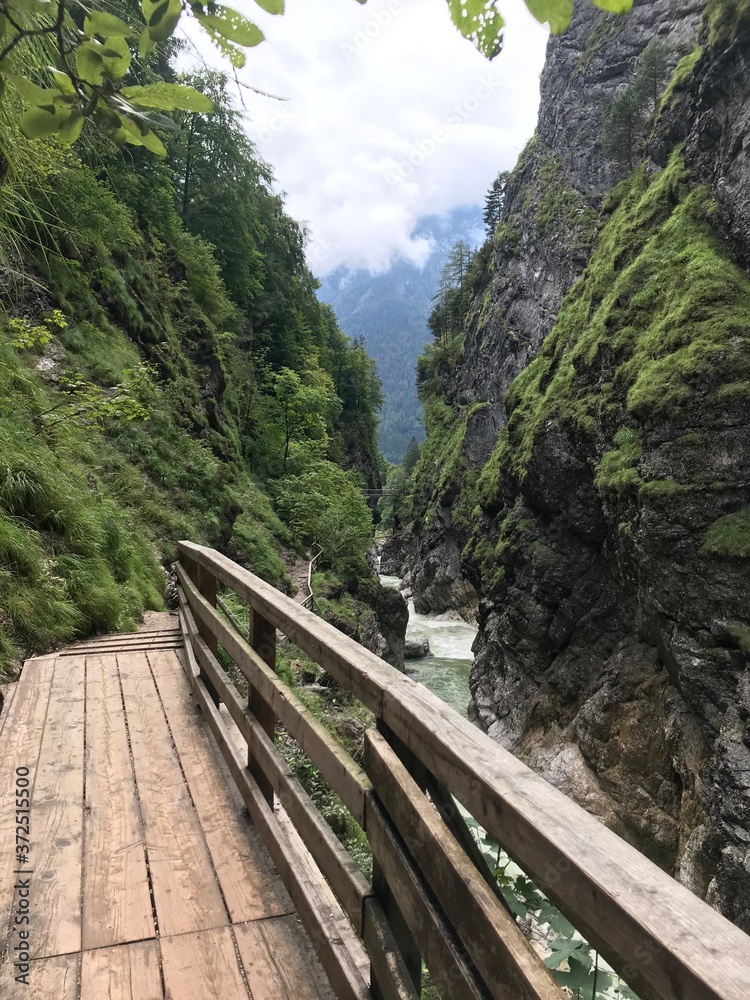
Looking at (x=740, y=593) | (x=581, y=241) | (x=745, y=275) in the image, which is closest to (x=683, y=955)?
(x=740, y=593)

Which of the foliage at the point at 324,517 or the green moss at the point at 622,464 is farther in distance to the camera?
the foliage at the point at 324,517

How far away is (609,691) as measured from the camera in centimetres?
1450

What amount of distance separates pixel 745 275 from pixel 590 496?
6306mm

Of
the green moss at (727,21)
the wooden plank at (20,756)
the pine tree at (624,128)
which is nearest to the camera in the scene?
the wooden plank at (20,756)

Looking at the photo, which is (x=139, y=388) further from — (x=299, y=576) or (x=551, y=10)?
(x=551, y=10)

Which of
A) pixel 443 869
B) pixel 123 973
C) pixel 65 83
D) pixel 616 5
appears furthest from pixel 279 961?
pixel 616 5

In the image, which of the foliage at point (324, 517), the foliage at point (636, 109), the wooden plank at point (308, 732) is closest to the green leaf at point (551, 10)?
the wooden plank at point (308, 732)

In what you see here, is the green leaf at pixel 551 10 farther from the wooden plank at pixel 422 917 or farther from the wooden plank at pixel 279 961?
the wooden plank at pixel 279 961

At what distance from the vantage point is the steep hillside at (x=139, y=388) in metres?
5.72

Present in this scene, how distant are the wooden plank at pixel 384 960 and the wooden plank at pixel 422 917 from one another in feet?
0.41

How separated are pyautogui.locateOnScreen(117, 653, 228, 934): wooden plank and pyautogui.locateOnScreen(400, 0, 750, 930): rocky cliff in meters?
9.19

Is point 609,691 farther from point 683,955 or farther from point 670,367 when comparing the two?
point 683,955

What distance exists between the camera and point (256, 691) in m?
2.89

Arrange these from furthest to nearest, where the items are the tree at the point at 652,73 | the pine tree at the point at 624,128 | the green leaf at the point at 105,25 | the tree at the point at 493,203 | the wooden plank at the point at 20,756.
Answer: the tree at the point at 493,203, the pine tree at the point at 624,128, the tree at the point at 652,73, the wooden plank at the point at 20,756, the green leaf at the point at 105,25
